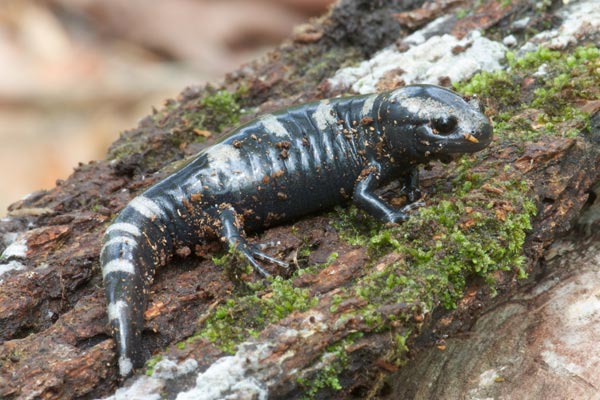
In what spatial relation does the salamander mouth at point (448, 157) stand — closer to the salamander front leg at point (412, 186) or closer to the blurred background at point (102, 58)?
the salamander front leg at point (412, 186)

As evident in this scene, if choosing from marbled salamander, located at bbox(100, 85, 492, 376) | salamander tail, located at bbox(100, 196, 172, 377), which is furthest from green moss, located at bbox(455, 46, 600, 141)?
salamander tail, located at bbox(100, 196, 172, 377)

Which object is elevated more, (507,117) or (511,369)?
(507,117)

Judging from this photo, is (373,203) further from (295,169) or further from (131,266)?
(131,266)

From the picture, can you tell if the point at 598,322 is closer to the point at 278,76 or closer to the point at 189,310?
the point at 189,310

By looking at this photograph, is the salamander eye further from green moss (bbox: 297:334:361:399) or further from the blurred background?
the blurred background

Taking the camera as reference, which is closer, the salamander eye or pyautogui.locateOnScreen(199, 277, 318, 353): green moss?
pyautogui.locateOnScreen(199, 277, 318, 353): green moss

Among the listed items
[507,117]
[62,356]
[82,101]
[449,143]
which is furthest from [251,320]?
[82,101]

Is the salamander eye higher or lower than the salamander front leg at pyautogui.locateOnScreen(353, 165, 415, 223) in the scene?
higher

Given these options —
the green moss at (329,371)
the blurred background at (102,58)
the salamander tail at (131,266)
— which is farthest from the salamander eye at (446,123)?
the blurred background at (102,58)
